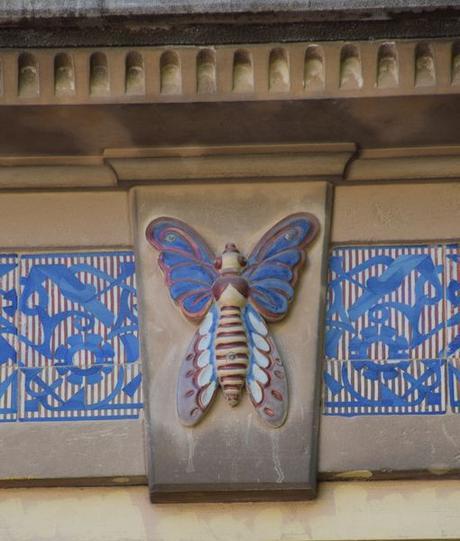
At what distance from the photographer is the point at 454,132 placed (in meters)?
6.34

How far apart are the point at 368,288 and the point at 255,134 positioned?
0.59 m

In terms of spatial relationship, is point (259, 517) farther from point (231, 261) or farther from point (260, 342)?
point (231, 261)

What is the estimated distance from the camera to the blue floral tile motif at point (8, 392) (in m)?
6.37

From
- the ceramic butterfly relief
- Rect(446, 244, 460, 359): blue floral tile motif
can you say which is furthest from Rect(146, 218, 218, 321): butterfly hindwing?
Rect(446, 244, 460, 359): blue floral tile motif

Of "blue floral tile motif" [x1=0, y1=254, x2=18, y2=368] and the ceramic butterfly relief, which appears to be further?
"blue floral tile motif" [x1=0, y1=254, x2=18, y2=368]

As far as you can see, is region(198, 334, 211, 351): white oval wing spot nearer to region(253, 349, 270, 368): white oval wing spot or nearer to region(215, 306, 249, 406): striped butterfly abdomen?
region(215, 306, 249, 406): striped butterfly abdomen

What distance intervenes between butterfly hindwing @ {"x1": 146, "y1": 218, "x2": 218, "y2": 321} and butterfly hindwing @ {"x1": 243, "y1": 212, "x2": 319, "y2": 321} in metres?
0.13

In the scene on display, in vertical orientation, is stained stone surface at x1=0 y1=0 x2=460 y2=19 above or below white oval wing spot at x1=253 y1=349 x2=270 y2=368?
above

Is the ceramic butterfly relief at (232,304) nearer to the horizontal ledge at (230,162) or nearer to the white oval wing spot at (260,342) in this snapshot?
the white oval wing spot at (260,342)

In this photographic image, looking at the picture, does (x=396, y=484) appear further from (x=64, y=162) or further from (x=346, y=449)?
(x=64, y=162)

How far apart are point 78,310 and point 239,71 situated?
36.1 inches

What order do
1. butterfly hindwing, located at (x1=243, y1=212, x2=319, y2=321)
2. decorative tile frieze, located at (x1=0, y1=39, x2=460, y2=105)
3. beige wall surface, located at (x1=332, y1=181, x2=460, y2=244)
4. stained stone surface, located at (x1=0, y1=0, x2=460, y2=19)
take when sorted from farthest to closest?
beige wall surface, located at (x1=332, y1=181, x2=460, y2=244), butterfly hindwing, located at (x1=243, y1=212, x2=319, y2=321), decorative tile frieze, located at (x1=0, y1=39, x2=460, y2=105), stained stone surface, located at (x1=0, y1=0, x2=460, y2=19)

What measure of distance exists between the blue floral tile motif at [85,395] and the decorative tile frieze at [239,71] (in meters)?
0.85

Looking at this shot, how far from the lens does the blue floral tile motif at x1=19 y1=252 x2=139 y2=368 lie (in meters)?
6.39
